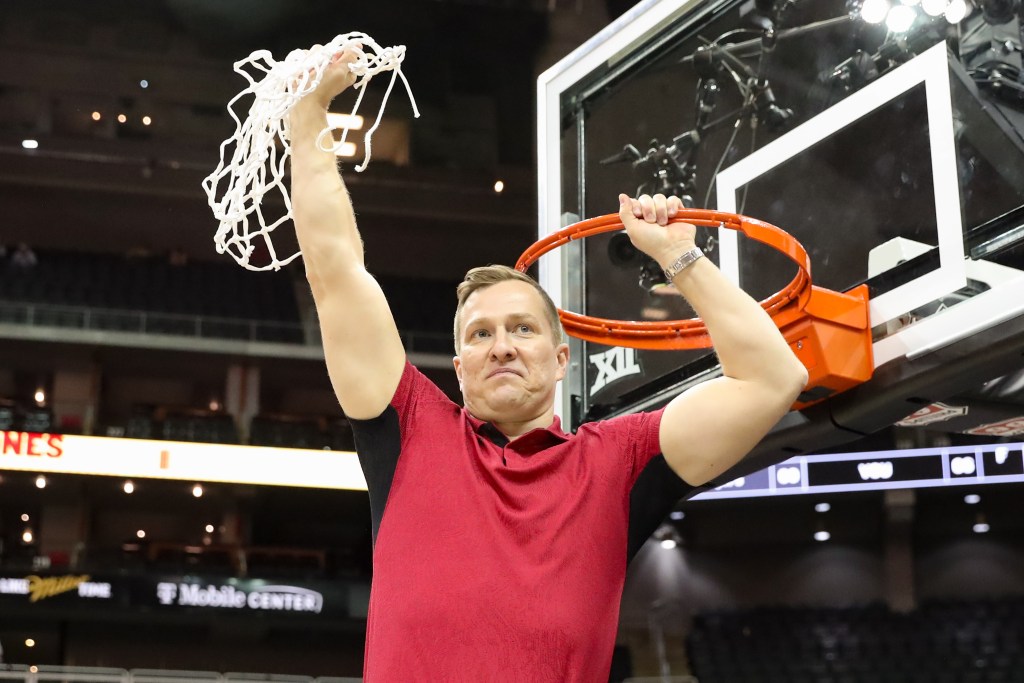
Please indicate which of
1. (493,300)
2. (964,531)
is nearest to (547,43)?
(964,531)

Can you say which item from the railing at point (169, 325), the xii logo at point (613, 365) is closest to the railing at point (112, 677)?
the railing at point (169, 325)

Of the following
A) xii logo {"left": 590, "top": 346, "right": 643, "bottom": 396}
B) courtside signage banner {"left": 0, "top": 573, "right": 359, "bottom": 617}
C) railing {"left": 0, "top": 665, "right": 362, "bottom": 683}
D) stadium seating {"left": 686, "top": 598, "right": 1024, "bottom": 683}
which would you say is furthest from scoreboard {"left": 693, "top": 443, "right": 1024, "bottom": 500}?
courtside signage banner {"left": 0, "top": 573, "right": 359, "bottom": 617}

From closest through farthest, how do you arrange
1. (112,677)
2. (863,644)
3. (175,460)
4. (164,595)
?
1. (112,677)
2. (863,644)
3. (164,595)
4. (175,460)

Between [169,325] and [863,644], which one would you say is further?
[169,325]

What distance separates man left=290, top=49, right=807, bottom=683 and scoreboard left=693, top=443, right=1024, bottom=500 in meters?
3.54

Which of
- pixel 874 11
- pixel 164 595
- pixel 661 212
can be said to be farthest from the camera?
pixel 164 595

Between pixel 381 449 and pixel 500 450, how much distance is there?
18cm

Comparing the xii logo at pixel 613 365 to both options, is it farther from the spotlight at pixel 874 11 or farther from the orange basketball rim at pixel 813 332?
the spotlight at pixel 874 11

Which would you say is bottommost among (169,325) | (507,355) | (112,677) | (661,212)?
(112,677)

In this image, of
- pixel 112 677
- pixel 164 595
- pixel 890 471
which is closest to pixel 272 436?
pixel 164 595

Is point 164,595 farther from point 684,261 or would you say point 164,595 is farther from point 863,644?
point 684,261

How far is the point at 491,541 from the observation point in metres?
1.63

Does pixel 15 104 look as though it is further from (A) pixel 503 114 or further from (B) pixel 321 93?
(B) pixel 321 93

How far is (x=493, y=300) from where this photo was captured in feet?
6.03
